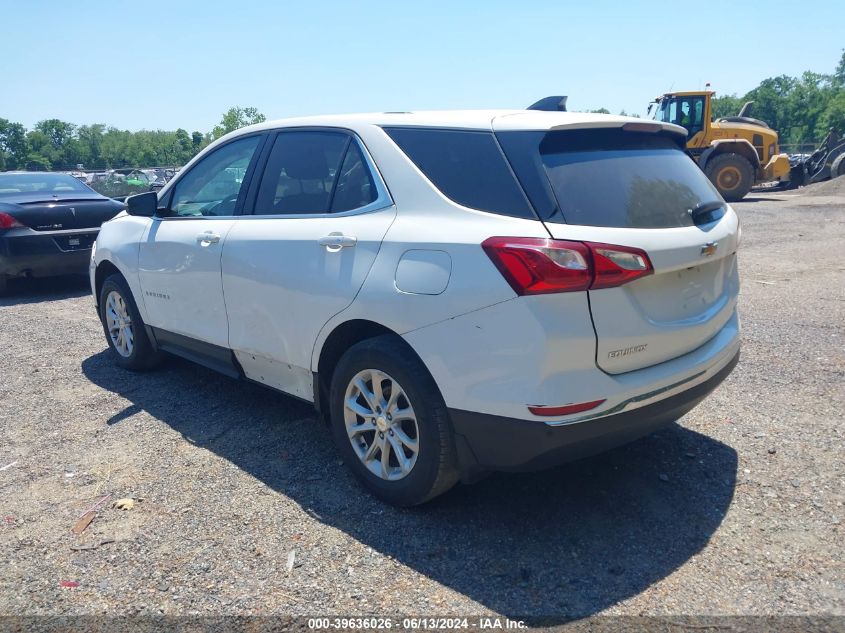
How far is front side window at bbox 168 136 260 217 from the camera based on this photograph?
4.41 meters

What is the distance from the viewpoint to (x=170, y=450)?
4.15 m

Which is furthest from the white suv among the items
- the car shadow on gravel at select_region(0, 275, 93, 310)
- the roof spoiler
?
the car shadow on gravel at select_region(0, 275, 93, 310)

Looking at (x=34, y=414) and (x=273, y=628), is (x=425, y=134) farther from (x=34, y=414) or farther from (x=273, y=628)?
(x=34, y=414)

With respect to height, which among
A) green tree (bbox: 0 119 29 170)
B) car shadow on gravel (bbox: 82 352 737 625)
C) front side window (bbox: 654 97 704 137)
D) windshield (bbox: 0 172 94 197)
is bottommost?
car shadow on gravel (bbox: 82 352 737 625)

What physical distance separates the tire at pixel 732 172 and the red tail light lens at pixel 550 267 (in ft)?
64.1

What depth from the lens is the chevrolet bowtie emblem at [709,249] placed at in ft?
10.1

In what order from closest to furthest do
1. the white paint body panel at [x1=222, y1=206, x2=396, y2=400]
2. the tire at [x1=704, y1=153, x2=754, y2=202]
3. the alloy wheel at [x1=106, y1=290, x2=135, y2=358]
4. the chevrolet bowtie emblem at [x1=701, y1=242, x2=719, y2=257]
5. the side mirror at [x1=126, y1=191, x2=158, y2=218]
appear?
the chevrolet bowtie emblem at [x1=701, y1=242, x2=719, y2=257]
the white paint body panel at [x1=222, y1=206, x2=396, y2=400]
the side mirror at [x1=126, y1=191, x2=158, y2=218]
the alloy wheel at [x1=106, y1=290, x2=135, y2=358]
the tire at [x1=704, y1=153, x2=754, y2=202]

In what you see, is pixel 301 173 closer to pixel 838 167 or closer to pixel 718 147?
pixel 718 147

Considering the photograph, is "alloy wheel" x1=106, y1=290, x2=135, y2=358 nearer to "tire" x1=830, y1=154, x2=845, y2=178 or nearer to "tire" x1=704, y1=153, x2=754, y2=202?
"tire" x1=704, y1=153, x2=754, y2=202

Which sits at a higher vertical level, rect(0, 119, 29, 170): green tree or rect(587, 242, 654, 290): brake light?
rect(0, 119, 29, 170): green tree

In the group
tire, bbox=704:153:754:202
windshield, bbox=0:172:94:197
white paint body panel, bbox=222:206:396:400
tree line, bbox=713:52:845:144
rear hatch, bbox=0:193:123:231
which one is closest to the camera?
white paint body panel, bbox=222:206:396:400

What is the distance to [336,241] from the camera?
3.45 meters

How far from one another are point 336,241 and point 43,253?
6.69 meters

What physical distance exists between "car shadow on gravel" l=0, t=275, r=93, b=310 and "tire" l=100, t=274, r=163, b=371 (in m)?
3.73
